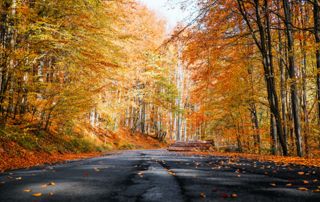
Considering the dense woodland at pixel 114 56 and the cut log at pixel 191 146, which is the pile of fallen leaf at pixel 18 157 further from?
the cut log at pixel 191 146

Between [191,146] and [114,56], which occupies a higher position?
[114,56]

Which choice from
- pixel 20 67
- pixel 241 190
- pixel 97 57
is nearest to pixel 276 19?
pixel 97 57

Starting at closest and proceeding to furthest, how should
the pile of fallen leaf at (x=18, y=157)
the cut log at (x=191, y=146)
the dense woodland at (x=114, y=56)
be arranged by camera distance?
the pile of fallen leaf at (x=18, y=157), the dense woodland at (x=114, y=56), the cut log at (x=191, y=146)

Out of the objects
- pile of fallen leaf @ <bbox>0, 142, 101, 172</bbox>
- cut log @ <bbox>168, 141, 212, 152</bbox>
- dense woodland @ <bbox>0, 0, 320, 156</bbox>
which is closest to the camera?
pile of fallen leaf @ <bbox>0, 142, 101, 172</bbox>

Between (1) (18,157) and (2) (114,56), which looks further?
(2) (114,56)

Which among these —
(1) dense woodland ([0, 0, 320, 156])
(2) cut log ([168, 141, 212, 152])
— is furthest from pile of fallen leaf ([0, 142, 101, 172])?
(2) cut log ([168, 141, 212, 152])

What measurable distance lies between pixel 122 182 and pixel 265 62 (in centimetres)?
1179

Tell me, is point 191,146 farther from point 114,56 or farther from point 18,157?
point 18,157

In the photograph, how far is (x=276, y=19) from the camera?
18.3m

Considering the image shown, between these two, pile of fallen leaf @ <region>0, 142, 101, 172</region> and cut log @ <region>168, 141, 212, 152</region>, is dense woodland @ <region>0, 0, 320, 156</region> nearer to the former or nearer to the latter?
pile of fallen leaf @ <region>0, 142, 101, 172</region>

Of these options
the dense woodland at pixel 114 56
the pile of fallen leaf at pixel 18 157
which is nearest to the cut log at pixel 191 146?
the dense woodland at pixel 114 56

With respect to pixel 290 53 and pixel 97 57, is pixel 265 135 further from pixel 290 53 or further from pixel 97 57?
pixel 97 57

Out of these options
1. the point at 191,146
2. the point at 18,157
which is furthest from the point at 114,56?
the point at 191,146

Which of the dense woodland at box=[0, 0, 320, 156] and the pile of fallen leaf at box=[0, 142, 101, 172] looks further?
the dense woodland at box=[0, 0, 320, 156]
